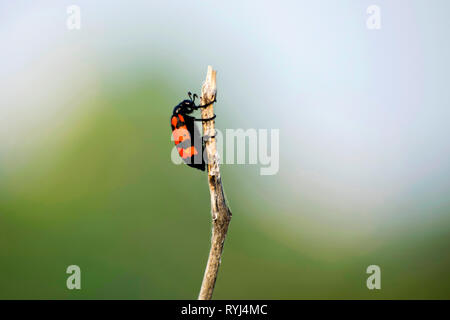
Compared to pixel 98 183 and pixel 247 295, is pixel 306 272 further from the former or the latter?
pixel 98 183

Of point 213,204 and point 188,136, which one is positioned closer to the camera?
point 213,204

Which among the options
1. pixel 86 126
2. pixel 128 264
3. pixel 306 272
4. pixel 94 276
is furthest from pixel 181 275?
pixel 86 126

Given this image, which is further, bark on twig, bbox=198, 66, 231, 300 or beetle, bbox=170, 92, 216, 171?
beetle, bbox=170, 92, 216, 171

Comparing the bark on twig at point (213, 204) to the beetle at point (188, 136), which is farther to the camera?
the beetle at point (188, 136)

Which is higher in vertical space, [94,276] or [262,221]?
[262,221]
